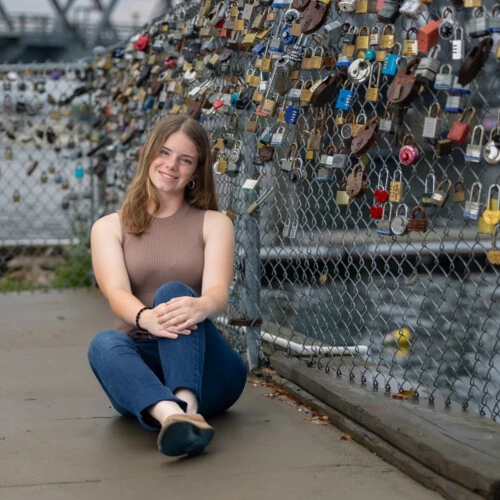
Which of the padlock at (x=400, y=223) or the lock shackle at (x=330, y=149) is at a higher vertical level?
the lock shackle at (x=330, y=149)

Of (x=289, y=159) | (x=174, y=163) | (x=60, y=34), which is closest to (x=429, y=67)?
(x=174, y=163)

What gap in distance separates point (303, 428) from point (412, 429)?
59 centimetres

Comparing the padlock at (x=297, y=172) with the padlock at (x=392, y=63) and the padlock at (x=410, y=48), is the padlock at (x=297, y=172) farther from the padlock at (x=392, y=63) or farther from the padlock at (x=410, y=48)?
the padlock at (x=410, y=48)

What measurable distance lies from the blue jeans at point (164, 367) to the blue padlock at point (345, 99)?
84 cm

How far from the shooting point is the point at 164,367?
10.3ft

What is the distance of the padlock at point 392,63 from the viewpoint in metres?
3.04

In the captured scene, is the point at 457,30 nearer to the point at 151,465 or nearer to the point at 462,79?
the point at 462,79

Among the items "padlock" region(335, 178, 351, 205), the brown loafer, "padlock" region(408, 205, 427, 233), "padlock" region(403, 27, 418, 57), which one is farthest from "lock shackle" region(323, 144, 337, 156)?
the brown loafer

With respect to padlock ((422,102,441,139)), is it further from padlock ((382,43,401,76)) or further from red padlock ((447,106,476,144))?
padlock ((382,43,401,76))

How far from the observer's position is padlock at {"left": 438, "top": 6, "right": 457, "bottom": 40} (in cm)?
270

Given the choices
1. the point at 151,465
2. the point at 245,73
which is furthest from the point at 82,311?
the point at 151,465

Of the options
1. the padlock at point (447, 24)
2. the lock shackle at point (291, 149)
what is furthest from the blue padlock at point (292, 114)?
the padlock at point (447, 24)

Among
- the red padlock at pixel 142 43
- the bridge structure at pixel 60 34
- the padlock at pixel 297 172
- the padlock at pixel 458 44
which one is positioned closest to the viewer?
the padlock at pixel 458 44

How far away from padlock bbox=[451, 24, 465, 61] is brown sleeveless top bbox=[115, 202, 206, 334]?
49.4 inches
